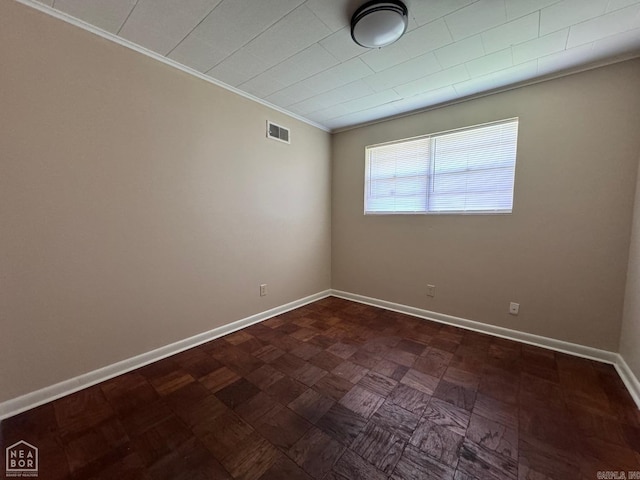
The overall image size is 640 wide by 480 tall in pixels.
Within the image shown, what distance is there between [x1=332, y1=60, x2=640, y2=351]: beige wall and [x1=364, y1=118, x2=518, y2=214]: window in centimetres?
10

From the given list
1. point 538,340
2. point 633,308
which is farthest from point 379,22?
point 538,340

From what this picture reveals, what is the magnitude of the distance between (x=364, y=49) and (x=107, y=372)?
3188 mm

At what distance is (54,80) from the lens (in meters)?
1.59

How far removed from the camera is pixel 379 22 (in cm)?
152

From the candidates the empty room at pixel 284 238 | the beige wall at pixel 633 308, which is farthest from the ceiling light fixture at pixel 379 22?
the beige wall at pixel 633 308

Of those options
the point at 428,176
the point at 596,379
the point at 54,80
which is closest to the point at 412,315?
the point at 596,379

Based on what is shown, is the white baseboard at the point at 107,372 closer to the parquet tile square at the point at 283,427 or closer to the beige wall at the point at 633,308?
the parquet tile square at the point at 283,427

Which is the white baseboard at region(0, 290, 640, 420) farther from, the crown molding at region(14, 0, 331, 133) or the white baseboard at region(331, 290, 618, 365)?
the crown molding at region(14, 0, 331, 133)

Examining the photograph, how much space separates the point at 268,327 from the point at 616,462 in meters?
2.61

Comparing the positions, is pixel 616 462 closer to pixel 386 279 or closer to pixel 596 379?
pixel 596 379

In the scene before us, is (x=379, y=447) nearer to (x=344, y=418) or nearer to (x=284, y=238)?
(x=344, y=418)

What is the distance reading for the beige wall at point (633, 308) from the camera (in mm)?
1752

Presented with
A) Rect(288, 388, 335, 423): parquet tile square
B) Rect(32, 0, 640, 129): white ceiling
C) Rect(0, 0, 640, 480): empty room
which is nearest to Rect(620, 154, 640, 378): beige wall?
Rect(0, 0, 640, 480): empty room

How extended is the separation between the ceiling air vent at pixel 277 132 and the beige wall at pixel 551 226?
1465 millimetres
